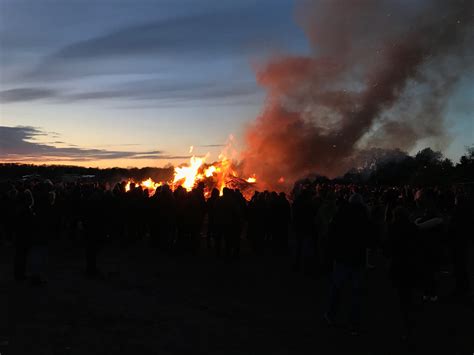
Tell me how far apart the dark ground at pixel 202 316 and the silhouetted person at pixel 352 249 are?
0.52 meters

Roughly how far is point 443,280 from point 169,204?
7.86m

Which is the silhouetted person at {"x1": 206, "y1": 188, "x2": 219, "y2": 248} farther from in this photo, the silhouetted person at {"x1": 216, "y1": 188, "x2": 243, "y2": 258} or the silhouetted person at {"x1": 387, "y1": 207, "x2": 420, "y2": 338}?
the silhouetted person at {"x1": 387, "y1": 207, "x2": 420, "y2": 338}

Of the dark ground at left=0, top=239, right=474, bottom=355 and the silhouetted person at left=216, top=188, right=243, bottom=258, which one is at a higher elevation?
the silhouetted person at left=216, top=188, right=243, bottom=258

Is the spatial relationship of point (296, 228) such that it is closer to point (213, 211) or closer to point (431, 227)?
point (213, 211)

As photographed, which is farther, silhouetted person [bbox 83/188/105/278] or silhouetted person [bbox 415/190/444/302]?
silhouetted person [bbox 83/188/105/278]

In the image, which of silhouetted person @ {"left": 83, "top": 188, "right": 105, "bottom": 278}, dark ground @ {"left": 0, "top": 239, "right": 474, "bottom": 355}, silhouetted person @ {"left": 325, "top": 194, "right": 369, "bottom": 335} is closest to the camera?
dark ground @ {"left": 0, "top": 239, "right": 474, "bottom": 355}

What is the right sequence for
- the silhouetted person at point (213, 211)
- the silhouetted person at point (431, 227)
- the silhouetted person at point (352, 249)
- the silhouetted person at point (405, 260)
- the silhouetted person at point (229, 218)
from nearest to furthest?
the silhouetted person at point (405, 260)
the silhouetted person at point (352, 249)
the silhouetted person at point (431, 227)
the silhouetted person at point (229, 218)
the silhouetted person at point (213, 211)

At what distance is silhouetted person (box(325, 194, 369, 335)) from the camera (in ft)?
22.7

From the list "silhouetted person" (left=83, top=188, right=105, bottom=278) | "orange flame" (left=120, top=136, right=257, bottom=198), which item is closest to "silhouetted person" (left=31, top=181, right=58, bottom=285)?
"silhouetted person" (left=83, top=188, right=105, bottom=278)

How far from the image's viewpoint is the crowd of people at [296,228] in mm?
6750

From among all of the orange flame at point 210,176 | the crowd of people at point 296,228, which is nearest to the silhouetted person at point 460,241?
the crowd of people at point 296,228

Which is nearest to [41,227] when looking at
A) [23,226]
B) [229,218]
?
[23,226]

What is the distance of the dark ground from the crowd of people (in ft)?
1.48

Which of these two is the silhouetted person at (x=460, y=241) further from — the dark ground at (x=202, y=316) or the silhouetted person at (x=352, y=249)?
the silhouetted person at (x=352, y=249)
